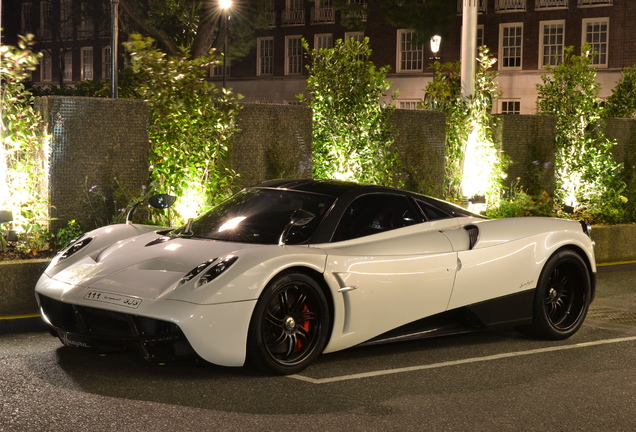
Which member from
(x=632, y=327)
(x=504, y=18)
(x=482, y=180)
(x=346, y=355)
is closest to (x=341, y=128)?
(x=482, y=180)

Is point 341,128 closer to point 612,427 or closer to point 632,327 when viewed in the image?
point 632,327

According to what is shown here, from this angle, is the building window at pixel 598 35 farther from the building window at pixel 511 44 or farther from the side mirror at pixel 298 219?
the side mirror at pixel 298 219

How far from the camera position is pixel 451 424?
5.91m

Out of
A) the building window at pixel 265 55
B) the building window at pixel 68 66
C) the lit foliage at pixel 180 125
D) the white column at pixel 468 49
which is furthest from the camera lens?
the building window at pixel 68 66

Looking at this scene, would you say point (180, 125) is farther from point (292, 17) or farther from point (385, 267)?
point (292, 17)

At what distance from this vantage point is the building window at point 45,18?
75000 millimetres

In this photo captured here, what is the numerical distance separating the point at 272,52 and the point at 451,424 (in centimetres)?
5657

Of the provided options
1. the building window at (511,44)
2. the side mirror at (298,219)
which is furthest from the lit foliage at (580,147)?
the building window at (511,44)

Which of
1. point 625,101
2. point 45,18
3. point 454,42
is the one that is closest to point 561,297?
point 625,101

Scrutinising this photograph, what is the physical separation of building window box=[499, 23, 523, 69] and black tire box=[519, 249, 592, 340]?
45042 mm

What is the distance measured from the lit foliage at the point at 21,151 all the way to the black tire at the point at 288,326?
4.27 m

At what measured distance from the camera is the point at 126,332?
661cm

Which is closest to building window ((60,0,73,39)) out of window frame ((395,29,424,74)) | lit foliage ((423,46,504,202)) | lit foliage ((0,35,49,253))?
window frame ((395,29,424,74))

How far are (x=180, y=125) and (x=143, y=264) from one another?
5019mm
